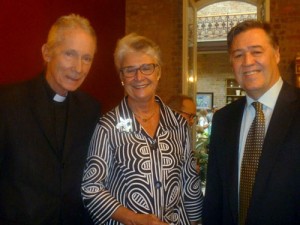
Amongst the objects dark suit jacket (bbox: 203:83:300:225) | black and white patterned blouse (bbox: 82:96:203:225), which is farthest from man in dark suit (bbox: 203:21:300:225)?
black and white patterned blouse (bbox: 82:96:203:225)

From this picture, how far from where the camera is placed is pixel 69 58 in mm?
2004

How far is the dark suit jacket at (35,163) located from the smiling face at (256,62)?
1.01m

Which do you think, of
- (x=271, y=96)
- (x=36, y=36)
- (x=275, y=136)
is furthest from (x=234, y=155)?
(x=36, y=36)

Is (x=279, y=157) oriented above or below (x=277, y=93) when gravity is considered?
below

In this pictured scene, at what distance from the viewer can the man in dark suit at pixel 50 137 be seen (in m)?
1.84

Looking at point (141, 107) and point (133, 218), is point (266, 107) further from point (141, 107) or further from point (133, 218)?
point (133, 218)

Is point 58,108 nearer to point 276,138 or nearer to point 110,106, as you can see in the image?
point 276,138

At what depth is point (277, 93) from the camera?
197 centimetres

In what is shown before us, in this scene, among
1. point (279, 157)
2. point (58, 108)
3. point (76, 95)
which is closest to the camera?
point (279, 157)

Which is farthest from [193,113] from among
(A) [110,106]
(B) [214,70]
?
(B) [214,70]

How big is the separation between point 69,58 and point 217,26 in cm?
1163

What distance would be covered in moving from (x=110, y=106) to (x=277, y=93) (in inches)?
132

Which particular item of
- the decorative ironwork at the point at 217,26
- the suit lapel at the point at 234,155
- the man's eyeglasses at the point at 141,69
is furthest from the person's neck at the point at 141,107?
the decorative ironwork at the point at 217,26

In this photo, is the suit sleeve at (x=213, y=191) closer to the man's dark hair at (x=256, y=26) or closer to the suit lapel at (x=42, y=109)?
the man's dark hair at (x=256, y=26)
